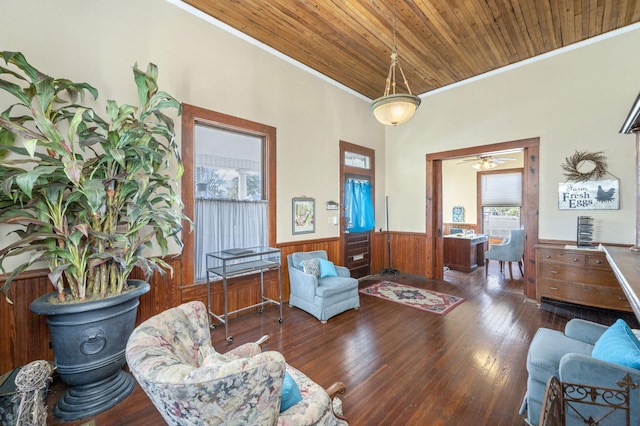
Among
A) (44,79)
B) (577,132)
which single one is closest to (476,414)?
(44,79)

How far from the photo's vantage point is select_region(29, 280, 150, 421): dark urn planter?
183 cm

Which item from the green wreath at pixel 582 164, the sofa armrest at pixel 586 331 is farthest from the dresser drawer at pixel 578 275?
the sofa armrest at pixel 586 331

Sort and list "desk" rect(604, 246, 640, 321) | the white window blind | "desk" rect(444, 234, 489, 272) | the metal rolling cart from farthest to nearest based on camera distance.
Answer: the white window blind
"desk" rect(444, 234, 489, 272)
the metal rolling cart
"desk" rect(604, 246, 640, 321)

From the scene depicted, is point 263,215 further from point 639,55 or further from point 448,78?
point 639,55

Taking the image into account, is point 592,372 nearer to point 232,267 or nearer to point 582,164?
point 232,267

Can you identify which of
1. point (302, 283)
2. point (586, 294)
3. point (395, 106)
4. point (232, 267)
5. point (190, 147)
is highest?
point (395, 106)

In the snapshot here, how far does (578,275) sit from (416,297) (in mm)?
2126

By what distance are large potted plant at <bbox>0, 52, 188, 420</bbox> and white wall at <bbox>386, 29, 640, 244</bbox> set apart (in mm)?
4985

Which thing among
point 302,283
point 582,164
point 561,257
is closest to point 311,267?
point 302,283

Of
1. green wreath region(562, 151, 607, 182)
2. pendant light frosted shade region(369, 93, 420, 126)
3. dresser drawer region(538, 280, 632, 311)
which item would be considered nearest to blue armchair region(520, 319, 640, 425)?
dresser drawer region(538, 280, 632, 311)

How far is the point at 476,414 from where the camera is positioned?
1.89 meters

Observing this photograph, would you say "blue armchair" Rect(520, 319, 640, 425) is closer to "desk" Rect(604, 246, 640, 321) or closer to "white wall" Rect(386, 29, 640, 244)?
"desk" Rect(604, 246, 640, 321)

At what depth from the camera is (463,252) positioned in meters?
6.03

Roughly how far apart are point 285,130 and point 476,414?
3896 millimetres
